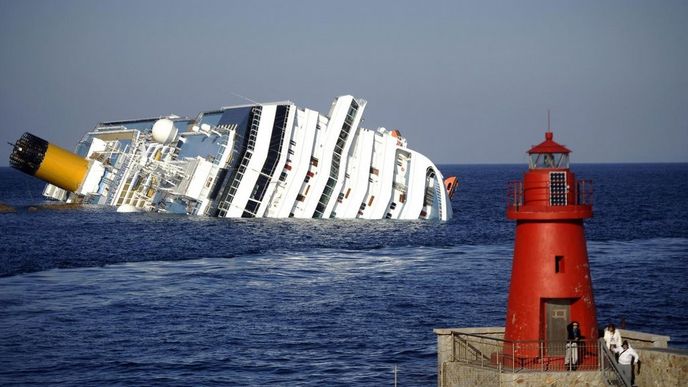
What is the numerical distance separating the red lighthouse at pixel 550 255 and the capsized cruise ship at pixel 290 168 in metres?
53.6

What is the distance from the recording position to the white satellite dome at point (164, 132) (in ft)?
279

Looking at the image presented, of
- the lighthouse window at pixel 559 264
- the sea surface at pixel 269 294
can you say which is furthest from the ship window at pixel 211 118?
the lighthouse window at pixel 559 264

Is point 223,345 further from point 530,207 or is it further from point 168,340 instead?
point 530,207

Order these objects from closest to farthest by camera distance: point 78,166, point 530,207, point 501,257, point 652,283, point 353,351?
point 530,207 < point 353,351 < point 652,283 < point 501,257 < point 78,166

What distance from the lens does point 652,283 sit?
50156 millimetres

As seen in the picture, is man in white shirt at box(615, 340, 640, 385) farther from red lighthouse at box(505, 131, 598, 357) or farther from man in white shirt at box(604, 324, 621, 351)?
red lighthouse at box(505, 131, 598, 357)

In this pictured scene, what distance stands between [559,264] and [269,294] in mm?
26825

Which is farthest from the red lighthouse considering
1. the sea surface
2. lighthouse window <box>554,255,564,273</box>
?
the sea surface

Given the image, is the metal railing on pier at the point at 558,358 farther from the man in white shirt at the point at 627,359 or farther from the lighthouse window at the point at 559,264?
the lighthouse window at the point at 559,264

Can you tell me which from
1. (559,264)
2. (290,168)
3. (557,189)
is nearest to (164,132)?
(290,168)

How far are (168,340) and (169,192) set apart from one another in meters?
44.3

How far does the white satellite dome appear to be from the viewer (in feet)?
279

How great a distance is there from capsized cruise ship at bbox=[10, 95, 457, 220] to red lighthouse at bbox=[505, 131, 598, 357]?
53617mm

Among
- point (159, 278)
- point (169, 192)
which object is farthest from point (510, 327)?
point (169, 192)
